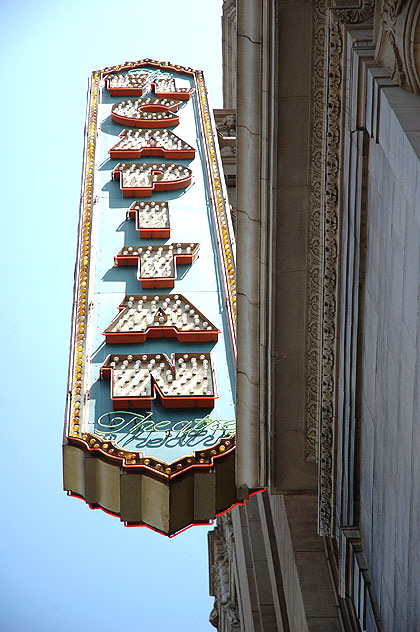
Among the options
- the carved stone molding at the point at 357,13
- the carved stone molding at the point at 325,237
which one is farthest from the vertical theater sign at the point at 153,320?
the carved stone molding at the point at 357,13

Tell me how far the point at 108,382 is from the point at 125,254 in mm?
4934

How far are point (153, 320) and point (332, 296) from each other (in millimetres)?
6941

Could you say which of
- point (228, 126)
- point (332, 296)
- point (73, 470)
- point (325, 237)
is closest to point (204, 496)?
point (73, 470)

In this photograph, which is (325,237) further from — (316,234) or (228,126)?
(228,126)

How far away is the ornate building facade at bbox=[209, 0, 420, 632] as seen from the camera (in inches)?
416

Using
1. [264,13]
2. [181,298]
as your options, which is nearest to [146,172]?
[181,298]

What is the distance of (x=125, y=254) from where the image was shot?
75.0 feet

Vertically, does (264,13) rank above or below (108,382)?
above

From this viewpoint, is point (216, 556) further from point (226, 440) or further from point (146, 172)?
point (226, 440)

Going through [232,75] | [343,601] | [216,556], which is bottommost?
[216,556]

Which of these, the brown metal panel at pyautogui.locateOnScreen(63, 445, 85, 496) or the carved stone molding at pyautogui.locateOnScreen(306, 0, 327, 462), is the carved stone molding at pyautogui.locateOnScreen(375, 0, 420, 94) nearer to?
the carved stone molding at pyautogui.locateOnScreen(306, 0, 327, 462)

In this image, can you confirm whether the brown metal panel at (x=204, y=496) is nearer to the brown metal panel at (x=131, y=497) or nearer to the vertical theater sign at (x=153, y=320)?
the vertical theater sign at (x=153, y=320)

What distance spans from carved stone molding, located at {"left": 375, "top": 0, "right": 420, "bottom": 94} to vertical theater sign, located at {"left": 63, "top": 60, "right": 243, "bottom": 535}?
817 centimetres

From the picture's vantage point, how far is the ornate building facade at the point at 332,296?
34.7ft
